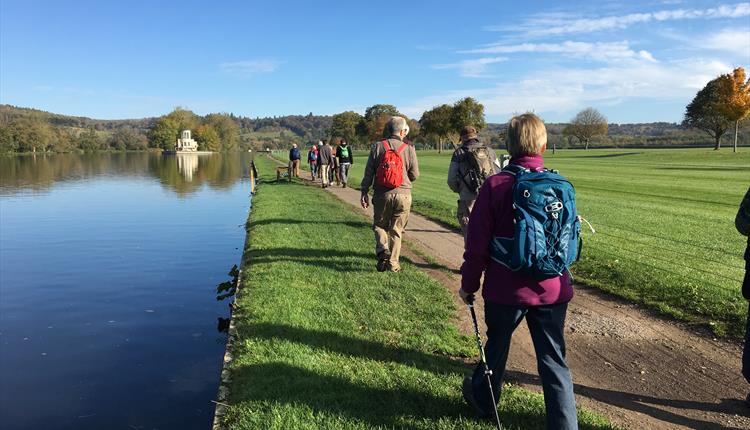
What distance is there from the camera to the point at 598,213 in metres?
13.6

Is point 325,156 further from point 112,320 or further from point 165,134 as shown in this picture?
point 165,134

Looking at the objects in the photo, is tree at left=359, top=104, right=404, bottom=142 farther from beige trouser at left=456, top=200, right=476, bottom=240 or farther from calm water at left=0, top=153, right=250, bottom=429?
beige trouser at left=456, top=200, right=476, bottom=240

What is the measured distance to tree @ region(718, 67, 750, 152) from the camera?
163 ft

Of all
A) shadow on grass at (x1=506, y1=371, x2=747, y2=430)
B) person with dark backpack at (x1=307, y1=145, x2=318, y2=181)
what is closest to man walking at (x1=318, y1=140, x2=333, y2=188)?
person with dark backpack at (x1=307, y1=145, x2=318, y2=181)

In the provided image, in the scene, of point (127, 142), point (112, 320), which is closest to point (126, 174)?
point (112, 320)

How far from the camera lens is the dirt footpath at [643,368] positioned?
11.9 feet

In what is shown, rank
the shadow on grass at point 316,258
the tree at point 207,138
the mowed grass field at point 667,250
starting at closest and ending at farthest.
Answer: the mowed grass field at point 667,250, the shadow on grass at point 316,258, the tree at point 207,138

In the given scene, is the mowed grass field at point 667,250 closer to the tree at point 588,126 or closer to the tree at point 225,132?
the tree at point 588,126

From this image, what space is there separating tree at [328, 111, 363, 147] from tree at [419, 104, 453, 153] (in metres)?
23.3

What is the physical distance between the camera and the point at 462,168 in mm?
6711

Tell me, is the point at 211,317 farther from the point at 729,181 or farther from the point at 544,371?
the point at 729,181

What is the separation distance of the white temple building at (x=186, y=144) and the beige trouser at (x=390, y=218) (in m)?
129

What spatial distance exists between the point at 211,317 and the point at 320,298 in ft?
7.95

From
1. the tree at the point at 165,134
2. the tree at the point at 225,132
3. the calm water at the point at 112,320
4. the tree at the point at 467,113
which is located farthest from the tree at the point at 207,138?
the calm water at the point at 112,320
